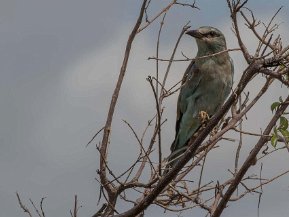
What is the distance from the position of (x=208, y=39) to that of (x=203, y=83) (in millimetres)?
479

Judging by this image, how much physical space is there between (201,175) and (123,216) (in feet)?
2.26

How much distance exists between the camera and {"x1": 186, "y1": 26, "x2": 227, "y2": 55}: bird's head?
662 centimetres

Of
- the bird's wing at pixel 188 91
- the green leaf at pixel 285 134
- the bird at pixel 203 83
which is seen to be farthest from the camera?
the bird's wing at pixel 188 91

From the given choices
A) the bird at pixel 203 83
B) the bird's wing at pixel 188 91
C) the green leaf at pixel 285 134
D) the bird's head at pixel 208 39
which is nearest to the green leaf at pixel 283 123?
the green leaf at pixel 285 134

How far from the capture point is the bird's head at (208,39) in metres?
6.62

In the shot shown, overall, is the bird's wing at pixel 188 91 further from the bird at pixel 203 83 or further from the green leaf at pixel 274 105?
the green leaf at pixel 274 105

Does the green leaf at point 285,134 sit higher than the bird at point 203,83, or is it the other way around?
the bird at point 203,83

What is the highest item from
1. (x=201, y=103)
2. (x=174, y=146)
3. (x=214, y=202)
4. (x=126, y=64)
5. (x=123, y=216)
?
(x=201, y=103)

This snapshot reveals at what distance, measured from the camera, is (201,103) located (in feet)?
21.2

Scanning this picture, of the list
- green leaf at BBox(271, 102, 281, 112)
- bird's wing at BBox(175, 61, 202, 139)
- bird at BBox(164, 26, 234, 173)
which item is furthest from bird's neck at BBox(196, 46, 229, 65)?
green leaf at BBox(271, 102, 281, 112)

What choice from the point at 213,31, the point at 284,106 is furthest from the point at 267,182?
the point at 213,31

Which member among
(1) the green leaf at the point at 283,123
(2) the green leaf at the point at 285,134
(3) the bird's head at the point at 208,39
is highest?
(3) the bird's head at the point at 208,39

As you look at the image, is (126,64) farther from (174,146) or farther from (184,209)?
(174,146)

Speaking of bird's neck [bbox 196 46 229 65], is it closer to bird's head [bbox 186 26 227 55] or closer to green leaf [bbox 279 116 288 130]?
bird's head [bbox 186 26 227 55]
